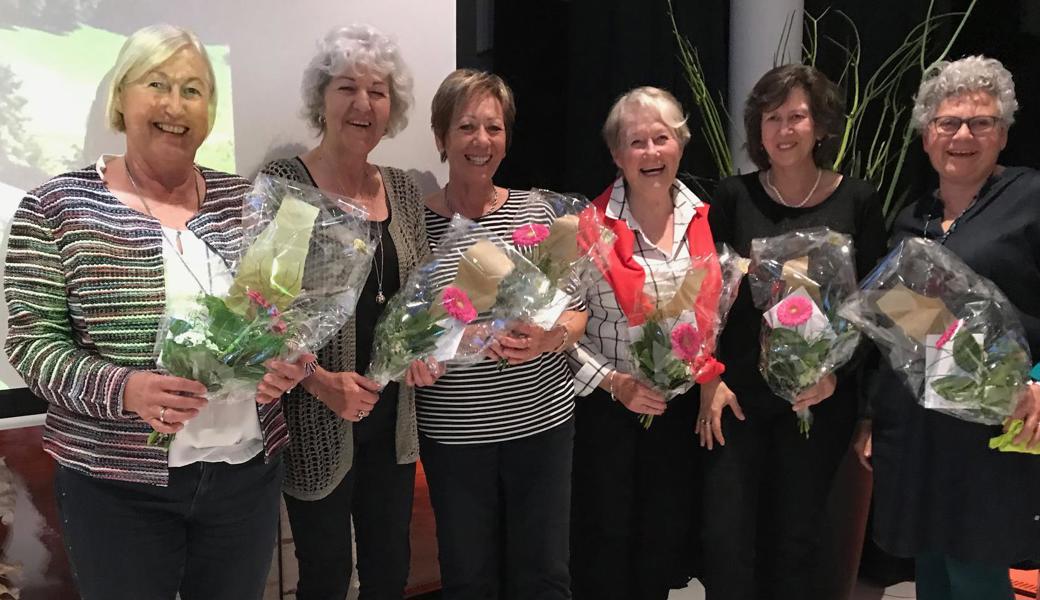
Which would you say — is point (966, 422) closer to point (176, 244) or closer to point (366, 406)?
point (366, 406)

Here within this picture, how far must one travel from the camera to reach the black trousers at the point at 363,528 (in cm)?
184

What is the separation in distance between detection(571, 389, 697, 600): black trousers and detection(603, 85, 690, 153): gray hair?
2.50ft

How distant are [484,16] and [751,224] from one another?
150 centimetres

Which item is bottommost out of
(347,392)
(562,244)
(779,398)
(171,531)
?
(171,531)

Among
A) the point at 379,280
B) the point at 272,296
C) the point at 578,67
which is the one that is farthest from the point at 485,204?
the point at 578,67

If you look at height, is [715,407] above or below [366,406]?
below

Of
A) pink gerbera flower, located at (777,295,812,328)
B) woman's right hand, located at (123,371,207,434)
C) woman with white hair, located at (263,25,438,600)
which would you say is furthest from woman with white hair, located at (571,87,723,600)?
woman's right hand, located at (123,371,207,434)

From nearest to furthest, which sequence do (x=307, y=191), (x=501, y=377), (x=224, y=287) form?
(x=224, y=287), (x=307, y=191), (x=501, y=377)

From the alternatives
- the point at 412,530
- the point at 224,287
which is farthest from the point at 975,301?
the point at 412,530

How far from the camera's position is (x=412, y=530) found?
2.82 meters

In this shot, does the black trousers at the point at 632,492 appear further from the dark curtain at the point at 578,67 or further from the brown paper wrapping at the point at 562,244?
the dark curtain at the point at 578,67

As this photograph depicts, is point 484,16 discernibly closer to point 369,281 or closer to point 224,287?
point 369,281

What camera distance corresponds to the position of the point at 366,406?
1729 millimetres

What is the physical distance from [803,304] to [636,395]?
50 centimetres
